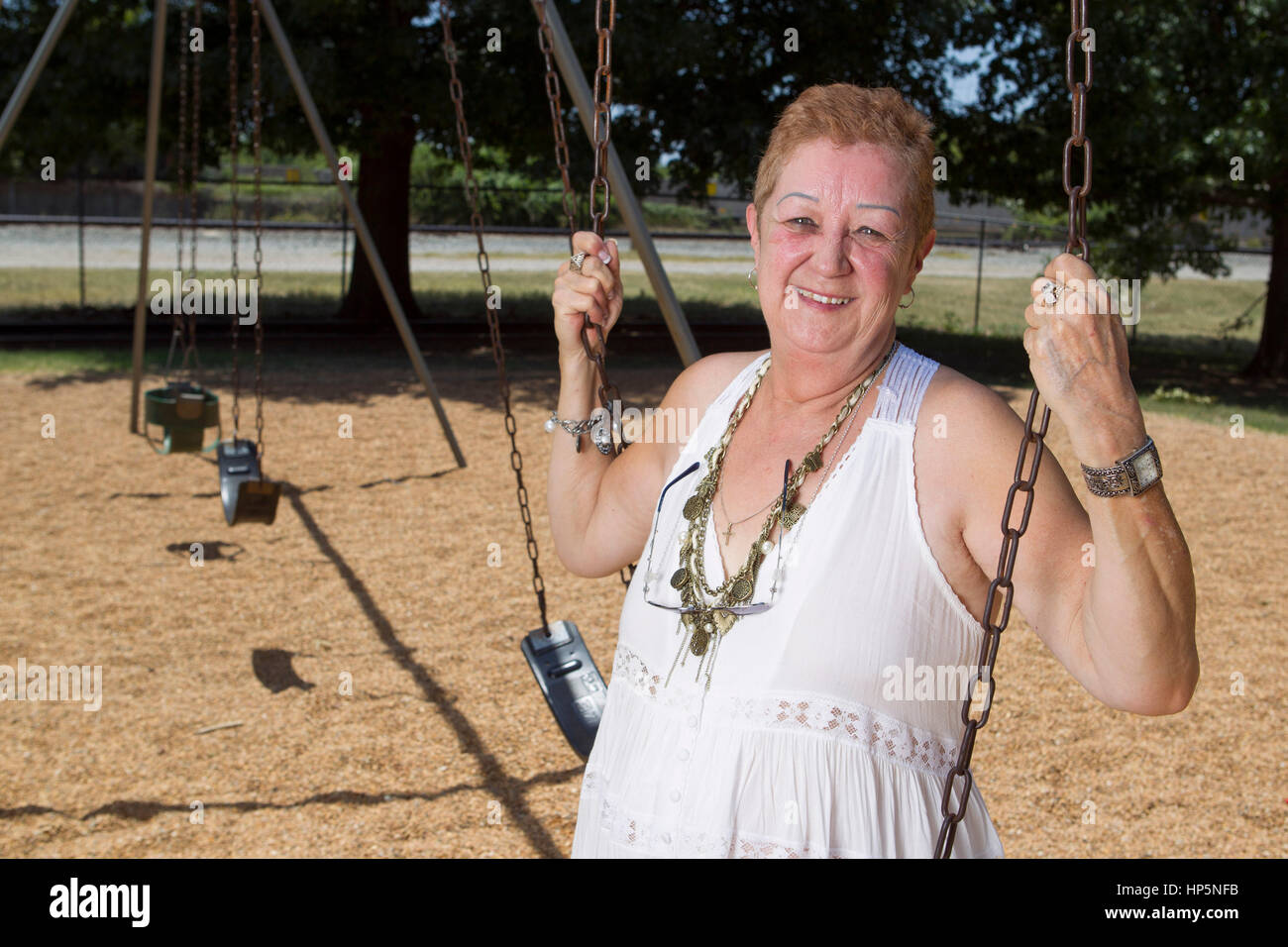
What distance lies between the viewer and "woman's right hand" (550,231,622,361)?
6.72ft

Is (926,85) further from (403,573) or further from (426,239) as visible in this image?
(426,239)

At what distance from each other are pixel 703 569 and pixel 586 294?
2.03 ft

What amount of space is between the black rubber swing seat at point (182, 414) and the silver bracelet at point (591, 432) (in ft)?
13.8

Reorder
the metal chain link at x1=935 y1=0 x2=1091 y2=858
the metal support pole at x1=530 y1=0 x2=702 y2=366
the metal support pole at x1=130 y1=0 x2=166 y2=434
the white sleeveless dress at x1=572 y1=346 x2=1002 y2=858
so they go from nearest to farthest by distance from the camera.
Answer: the metal chain link at x1=935 y1=0 x2=1091 y2=858, the white sleeveless dress at x1=572 y1=346 x2=1002 y2=858, the metal support pole at x1=530 y1=0 x2=702 y2=366, the metal support pole at x1=130 y1=0 x2=166 y2=434

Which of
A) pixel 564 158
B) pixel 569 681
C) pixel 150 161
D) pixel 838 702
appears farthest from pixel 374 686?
pixel 150 161

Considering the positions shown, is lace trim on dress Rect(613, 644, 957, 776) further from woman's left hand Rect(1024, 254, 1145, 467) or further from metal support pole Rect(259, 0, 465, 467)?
metal support pole Rect(259, 0, 465, 467)

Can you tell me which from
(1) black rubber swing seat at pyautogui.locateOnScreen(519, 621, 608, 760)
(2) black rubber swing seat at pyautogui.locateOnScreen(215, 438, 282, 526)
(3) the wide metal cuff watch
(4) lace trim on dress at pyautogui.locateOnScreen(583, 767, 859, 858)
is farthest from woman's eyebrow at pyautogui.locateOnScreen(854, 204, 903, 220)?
(2) black rubber swing seat at pyautogui.locateOnScreen(215, 438, 282, 526)

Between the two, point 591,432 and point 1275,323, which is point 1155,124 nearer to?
point 1275,323

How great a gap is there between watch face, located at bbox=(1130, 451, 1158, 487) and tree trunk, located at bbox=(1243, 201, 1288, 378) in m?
12.9

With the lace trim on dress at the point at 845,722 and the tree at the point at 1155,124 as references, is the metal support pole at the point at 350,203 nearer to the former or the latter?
the lace trim on dress at the point at 845,722

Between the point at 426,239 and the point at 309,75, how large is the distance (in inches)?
654

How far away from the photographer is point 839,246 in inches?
64.9

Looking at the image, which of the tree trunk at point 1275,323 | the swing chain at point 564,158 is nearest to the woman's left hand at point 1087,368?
the swing chain at point 564,158

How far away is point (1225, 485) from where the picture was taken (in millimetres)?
7879
